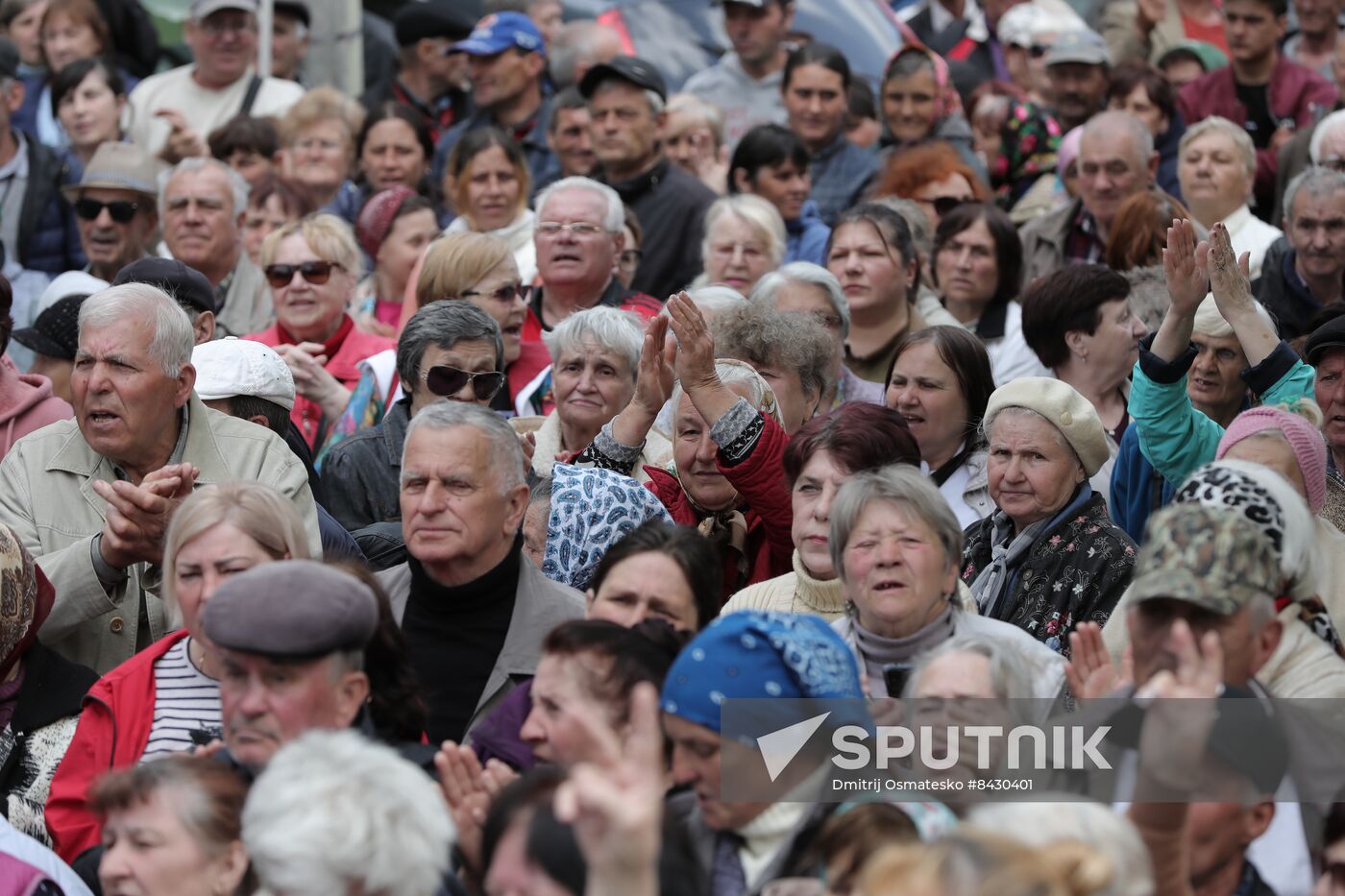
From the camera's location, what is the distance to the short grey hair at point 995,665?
4336 mm

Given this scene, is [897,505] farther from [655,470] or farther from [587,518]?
[655,470]

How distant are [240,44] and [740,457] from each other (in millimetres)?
6633

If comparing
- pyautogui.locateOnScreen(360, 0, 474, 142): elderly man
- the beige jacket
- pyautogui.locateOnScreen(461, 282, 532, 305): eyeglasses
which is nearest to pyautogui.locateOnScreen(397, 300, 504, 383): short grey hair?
pyautogui.locateOnScreen(461, 282, 532, 305): eyeglasses

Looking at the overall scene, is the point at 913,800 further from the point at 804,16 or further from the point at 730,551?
the point at 804,16

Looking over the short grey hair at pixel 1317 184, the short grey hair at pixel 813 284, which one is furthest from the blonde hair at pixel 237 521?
the short grey hair at pixel 1317 184

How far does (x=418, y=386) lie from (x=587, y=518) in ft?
4.35

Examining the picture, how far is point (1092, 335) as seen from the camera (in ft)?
23.5

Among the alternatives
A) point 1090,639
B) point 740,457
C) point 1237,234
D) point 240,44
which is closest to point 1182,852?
point 1090,639

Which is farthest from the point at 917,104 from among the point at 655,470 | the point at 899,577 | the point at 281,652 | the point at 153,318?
the point at 281,652

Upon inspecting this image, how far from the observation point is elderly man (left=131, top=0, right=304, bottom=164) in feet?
37.1

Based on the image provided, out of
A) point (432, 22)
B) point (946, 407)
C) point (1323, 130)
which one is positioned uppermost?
point (432, 22)

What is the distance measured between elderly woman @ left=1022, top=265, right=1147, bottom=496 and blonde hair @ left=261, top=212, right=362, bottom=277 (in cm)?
286

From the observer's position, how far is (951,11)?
13.5 m

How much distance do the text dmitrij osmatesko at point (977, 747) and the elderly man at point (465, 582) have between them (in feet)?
3.86
